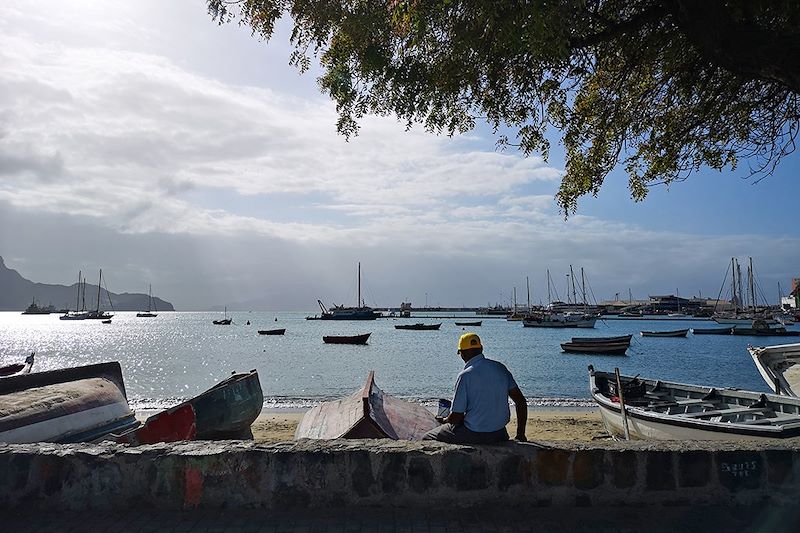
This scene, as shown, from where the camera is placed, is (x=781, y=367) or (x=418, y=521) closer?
(x=418, y=521)

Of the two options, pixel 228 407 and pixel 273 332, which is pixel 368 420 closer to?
pixel 228 407

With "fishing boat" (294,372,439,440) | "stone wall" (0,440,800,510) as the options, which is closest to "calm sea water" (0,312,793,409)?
"fishing boat" (294,372,439,440)

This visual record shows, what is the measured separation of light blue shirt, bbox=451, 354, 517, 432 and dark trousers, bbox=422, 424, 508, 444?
0.12 feet

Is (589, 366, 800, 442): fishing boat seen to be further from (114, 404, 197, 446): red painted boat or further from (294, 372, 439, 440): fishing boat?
(114, 404, 197, 446): red painted boat

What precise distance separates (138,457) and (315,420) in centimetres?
640

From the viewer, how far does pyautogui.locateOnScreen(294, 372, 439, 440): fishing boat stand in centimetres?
953

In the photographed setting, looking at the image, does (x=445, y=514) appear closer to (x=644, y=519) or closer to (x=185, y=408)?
(x=644, y=519)

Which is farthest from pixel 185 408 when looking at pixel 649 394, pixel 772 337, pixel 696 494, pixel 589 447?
pixel 772 337

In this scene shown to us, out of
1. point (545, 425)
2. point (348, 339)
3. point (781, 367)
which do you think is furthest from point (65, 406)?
point (348, 339)

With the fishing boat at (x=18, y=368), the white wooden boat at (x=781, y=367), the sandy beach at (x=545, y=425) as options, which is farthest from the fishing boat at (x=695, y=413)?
the fishing boat at (x=18, y=368)

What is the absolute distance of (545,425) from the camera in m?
19.4

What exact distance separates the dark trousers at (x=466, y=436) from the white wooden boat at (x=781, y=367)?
40.5 feet

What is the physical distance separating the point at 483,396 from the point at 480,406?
3.7 inches

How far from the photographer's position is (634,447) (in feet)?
16.7
